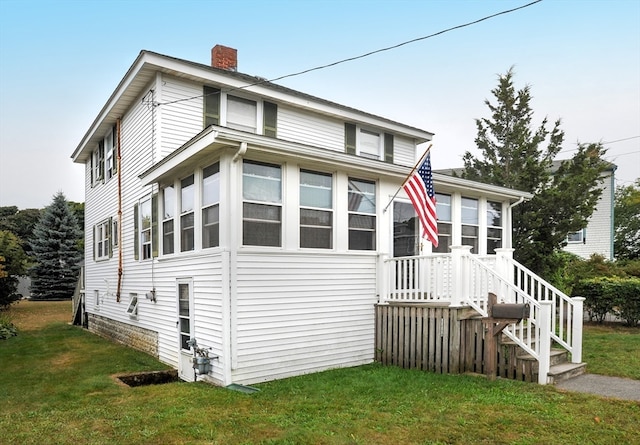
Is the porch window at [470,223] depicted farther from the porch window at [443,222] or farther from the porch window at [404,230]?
the porch window at [404,230]

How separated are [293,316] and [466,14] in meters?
5.47

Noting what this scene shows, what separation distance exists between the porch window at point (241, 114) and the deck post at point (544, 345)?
757cm

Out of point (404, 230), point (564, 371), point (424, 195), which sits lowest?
point (564, 371)

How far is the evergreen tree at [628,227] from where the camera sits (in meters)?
28.2

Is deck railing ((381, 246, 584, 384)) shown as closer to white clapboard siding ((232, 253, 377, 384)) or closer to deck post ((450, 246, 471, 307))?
deck post ((450, 246, 471, 307))

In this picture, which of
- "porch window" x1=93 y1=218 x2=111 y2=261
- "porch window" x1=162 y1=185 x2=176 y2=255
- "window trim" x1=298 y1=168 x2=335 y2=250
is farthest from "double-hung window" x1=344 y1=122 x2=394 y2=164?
"porch window" x1=93 y1=218 x2=111 y2=261

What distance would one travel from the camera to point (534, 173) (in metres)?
14.6

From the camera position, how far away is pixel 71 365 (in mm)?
9039

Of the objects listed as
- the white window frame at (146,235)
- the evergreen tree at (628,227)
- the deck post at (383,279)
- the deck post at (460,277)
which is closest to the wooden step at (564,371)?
the deck post at (460,277)

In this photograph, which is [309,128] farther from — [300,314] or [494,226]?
[300,314]

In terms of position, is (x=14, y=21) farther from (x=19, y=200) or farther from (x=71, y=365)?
(x=19, y=200)

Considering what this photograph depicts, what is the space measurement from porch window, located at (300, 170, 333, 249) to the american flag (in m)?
1.47

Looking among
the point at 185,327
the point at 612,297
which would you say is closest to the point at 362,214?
the point at 185,327

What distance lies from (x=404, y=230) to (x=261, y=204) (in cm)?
348
